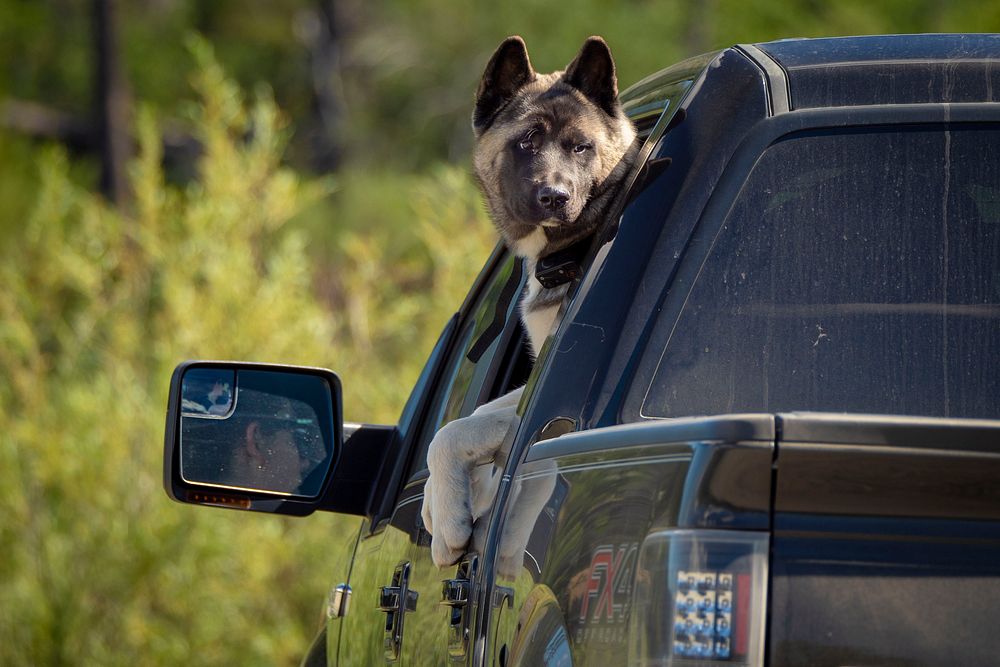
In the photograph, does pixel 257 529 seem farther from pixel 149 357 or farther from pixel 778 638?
pixel 778 638

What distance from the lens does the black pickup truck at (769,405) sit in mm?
1499

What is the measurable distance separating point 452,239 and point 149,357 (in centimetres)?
230

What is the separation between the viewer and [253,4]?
34094 mm

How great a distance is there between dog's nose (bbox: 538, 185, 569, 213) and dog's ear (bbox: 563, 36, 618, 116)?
14.7 inches

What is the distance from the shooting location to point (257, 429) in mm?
3332

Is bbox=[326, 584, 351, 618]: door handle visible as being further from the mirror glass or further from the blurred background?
the blurred background

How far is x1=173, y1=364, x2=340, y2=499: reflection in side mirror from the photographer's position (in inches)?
129

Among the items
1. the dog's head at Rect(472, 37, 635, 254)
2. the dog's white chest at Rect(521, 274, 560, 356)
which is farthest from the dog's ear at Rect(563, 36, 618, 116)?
the dog's white chest at Rect(521, 274, 560, 356)

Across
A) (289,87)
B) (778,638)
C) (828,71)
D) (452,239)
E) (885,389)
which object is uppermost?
(289,87)

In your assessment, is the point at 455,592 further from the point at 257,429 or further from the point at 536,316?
the point at 257,429

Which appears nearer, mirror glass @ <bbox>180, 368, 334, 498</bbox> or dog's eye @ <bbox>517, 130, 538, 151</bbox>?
mirror glass @ <bbox>180, 368, 334, 498</bbox>


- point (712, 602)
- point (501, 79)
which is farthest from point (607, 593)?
point (501, 79)

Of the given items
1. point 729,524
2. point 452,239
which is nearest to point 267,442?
point 729,524

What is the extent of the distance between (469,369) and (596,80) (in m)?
0.78
